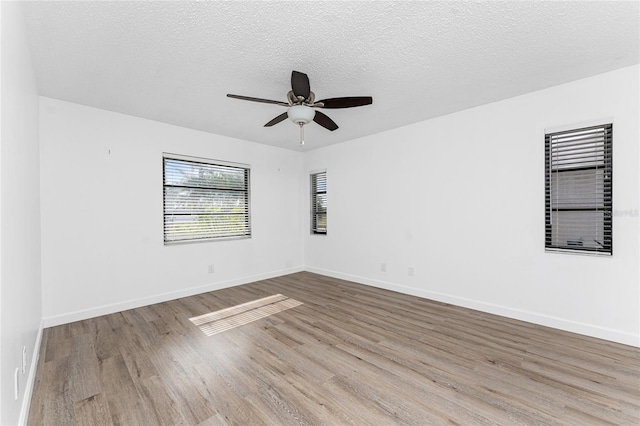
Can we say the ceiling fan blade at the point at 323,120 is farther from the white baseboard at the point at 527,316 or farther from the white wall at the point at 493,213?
the white baseboard at the point at 527,316

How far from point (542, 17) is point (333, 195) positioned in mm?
3804

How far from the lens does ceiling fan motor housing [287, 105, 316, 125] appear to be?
2623 mm

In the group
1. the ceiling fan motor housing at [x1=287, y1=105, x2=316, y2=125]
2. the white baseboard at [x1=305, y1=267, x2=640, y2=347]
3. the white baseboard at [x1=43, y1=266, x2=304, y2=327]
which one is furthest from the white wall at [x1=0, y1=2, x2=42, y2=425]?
the white baseboard at [x1=305, y1=267, x2=640, y2=347]

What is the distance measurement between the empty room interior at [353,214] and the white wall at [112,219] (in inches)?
1.0

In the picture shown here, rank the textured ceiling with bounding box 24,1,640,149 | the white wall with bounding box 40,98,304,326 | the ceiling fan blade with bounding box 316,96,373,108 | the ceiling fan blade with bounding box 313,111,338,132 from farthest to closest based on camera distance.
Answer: the white wall with bounding box 40,98,304,326 < the ceiling fan blade with bounding box 313,111,338,132 < the ceiling fan blade with bounding box 316,96,373,108 < the textured ceiling with bounding box 24,1,640,149

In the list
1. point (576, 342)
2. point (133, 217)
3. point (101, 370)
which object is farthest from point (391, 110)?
point (101, 370)

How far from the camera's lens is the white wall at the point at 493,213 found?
2.63m

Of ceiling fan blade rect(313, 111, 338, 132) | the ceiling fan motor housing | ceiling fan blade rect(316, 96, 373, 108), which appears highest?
ceiling fan blade rect(316, 96, 373, 108)

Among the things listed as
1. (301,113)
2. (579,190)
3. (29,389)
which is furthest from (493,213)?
(29,389)

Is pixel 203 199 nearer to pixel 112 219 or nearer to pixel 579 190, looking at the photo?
pixel 112 219

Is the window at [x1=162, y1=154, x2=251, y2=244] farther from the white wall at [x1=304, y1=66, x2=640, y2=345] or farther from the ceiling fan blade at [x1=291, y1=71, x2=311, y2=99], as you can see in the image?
the ceiling fan blade at [x1=291, y1=71, x2=311, y2=99]

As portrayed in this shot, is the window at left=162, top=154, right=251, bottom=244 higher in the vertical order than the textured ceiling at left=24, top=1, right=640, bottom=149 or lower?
lower

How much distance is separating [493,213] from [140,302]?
4690 mm

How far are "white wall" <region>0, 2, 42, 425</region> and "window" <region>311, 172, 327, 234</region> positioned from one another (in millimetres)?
4200
